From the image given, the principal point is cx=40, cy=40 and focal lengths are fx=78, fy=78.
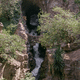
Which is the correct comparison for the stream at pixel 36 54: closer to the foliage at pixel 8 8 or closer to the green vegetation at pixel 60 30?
the green vegetation at pixel 60 30

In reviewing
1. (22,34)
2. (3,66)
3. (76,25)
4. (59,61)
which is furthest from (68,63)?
(22,34)

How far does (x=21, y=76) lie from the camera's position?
6.74 metres

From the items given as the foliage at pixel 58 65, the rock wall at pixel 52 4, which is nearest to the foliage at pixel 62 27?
the foliage at pixel 58 65

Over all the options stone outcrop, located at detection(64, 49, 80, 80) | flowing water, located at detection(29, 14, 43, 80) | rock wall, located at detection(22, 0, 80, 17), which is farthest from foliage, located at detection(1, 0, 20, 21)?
stone outcrop, located at detection(64, 49, 80, 80)

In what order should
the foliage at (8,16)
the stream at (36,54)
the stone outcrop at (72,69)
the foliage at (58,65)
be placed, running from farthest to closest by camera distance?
the foliage at (8,16) → the stream at (36,54) → the foliage at (58,65) → the stone outcrop at (72,69)

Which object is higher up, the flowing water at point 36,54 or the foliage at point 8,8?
the foliage at point 8,8

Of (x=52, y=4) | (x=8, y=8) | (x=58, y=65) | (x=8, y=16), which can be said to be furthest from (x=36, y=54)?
(x=52, y=4)

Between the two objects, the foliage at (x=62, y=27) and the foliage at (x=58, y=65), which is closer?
the foliage at (x=62, y=27)

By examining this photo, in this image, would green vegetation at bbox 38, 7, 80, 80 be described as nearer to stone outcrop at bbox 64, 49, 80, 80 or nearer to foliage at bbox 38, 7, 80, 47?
foliage at bbox 38, 7, 80, 47

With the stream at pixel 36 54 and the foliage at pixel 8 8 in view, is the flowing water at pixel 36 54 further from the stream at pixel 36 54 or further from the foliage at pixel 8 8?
the foliage at pixel 8 8

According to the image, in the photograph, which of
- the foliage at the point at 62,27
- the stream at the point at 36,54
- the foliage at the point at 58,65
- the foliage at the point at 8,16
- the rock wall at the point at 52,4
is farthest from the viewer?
the rock wall at the point at 52,4

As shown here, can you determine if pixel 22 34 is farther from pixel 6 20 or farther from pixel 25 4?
pixel 25 4

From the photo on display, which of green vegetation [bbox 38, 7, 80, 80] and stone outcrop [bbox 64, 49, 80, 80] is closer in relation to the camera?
stone outcrop [bbox 64, 49, 80, 80]

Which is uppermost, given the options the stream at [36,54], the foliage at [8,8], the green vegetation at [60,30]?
the foliage at [8,8]
